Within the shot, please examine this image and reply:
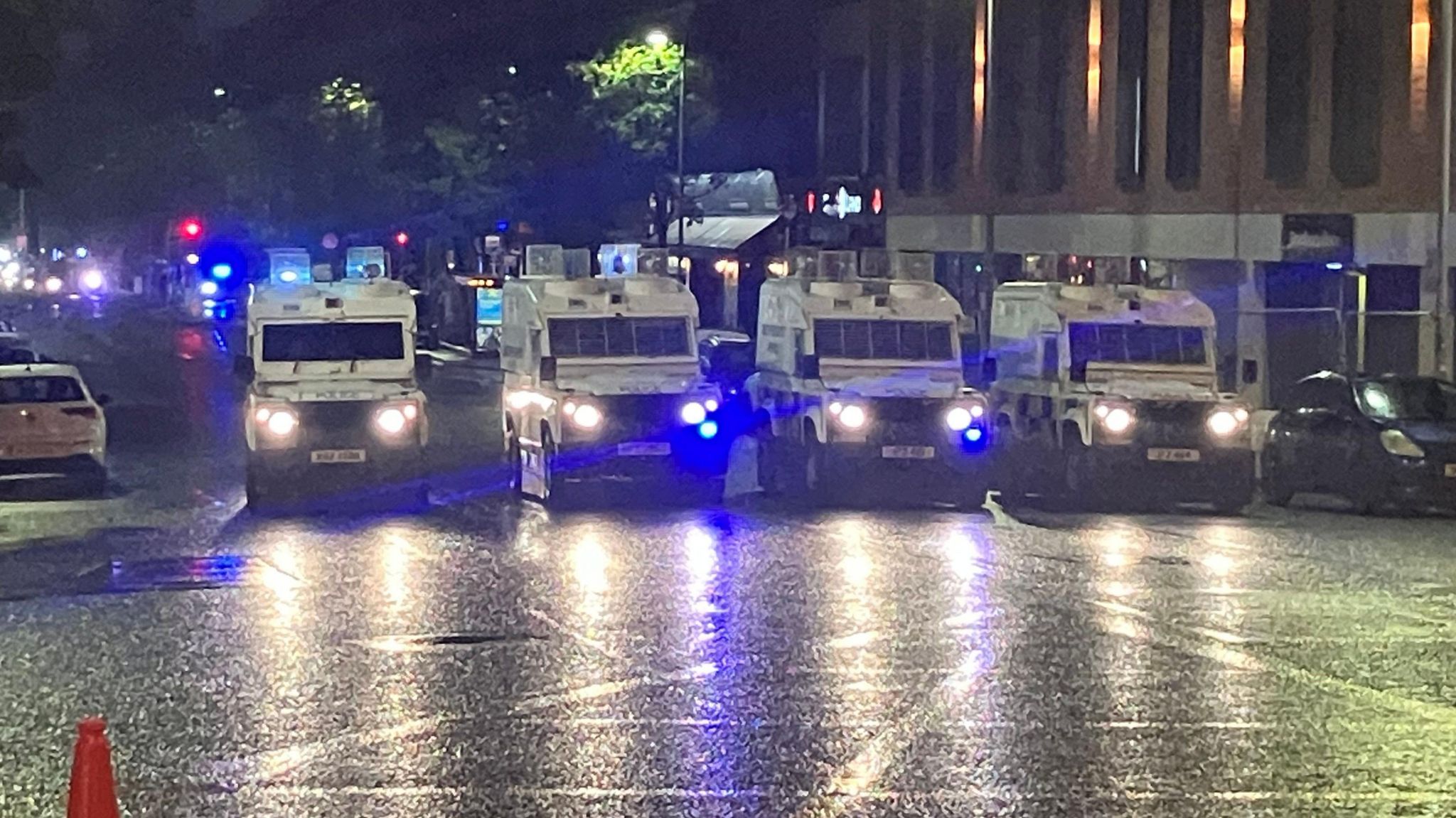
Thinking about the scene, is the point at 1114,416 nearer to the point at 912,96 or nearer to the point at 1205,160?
the point at 1205,160

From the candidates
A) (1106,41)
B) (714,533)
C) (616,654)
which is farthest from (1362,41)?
(616,654)

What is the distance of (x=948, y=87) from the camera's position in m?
56.1

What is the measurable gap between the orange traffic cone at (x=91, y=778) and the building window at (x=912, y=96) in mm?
51118

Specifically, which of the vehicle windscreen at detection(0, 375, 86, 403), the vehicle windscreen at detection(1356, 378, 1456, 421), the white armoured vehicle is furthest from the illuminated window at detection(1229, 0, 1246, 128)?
the vehicle windscreen at detection(0, 375, 86, 403)

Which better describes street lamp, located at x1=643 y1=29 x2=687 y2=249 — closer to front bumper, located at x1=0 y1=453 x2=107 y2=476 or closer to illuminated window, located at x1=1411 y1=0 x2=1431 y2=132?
illuminated window, located at x1=1411 y1=0 x2=1431 y2=132

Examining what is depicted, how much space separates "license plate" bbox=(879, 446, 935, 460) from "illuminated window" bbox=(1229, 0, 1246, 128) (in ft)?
63.5

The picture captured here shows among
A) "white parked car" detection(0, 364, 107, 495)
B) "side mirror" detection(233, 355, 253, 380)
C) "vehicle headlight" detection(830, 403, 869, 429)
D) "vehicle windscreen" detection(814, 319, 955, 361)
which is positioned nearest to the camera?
"vehicle headlight" detection(830, 403, 869, 429)

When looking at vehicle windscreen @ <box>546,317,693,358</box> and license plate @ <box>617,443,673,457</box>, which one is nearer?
license plate @ <box>617,443,673,457</box>

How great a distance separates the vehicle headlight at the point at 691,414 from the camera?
24.8 meters

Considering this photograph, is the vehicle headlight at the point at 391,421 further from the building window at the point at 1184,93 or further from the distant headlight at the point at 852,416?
the building window at the point at 1184,93

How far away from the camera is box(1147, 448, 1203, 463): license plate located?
25156 mm

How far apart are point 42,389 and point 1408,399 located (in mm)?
16031

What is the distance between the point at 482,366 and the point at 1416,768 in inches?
1722

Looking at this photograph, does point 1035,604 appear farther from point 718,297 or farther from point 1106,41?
point 718,297
